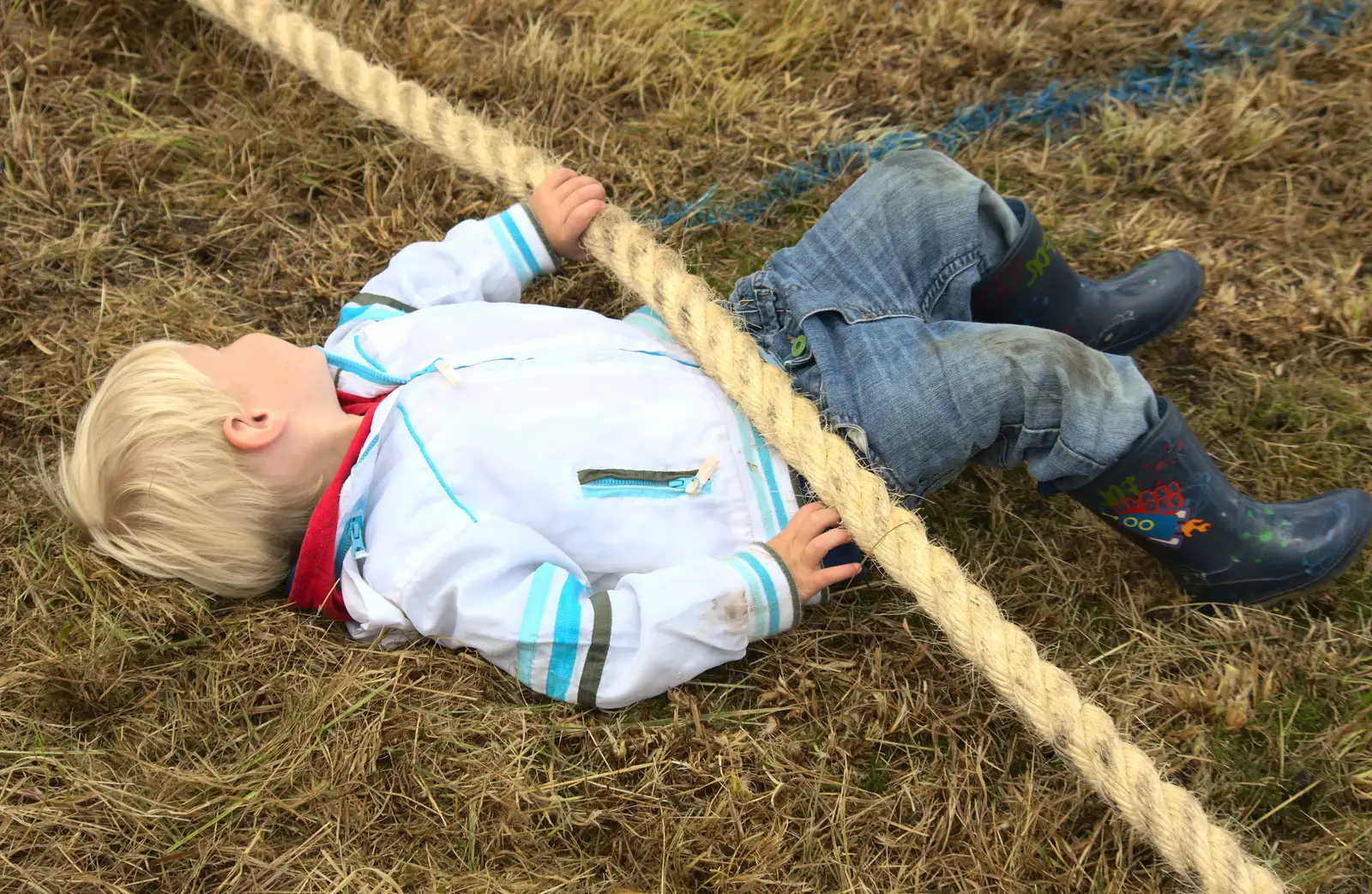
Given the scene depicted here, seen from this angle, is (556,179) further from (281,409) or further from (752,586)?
(752,586)

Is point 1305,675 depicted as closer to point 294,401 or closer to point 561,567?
point 561,567

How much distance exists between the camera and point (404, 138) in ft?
9.32

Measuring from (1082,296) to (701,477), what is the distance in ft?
3.30

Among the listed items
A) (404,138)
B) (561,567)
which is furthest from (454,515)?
(404,138)

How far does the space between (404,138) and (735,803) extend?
200cm

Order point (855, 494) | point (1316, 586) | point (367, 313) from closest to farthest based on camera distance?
1. point (855, 494)
2. point (1316, 586)
3. point (367, 313)

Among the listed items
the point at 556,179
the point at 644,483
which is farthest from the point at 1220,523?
the point at 556,179

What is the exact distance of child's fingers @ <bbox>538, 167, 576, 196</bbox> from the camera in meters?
2.32

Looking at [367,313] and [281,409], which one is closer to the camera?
[281,409]

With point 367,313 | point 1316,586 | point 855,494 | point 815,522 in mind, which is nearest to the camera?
point 855,494

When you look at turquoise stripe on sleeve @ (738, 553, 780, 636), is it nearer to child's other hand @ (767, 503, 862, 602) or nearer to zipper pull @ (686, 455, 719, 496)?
child's other hand @ (767, 503, 862, 602)

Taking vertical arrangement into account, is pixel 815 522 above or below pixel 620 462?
below

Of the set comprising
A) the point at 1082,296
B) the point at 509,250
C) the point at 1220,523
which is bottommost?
the point at 1220,523

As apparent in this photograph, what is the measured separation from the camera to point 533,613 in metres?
1.84
